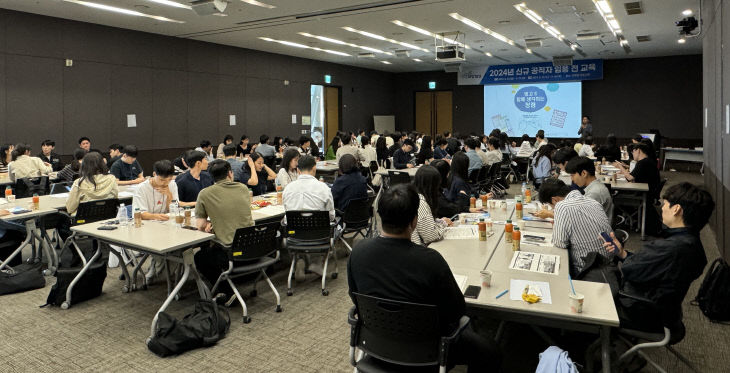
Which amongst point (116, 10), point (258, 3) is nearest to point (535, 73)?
point (258, 3)

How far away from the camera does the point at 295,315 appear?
4.53 meters

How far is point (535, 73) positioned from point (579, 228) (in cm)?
1658

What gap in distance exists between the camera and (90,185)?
5.57 meters

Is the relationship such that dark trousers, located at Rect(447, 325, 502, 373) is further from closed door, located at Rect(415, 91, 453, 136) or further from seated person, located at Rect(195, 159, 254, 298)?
closed door, located at Rect(415, 91, 453, 136)

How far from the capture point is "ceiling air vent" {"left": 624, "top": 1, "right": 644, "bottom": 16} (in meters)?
9.12

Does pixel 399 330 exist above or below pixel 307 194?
below

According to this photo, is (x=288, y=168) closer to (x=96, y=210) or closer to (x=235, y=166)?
(x=235, y=166)

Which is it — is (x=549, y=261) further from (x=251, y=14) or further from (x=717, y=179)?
(x=251, y=14)

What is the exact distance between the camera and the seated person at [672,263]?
2.75m

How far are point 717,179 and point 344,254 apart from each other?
513 cm

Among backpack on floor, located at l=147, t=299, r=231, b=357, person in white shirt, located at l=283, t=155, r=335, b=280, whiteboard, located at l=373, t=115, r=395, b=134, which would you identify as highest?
whiteboard, located at l=373, t=115, r=395, b=134

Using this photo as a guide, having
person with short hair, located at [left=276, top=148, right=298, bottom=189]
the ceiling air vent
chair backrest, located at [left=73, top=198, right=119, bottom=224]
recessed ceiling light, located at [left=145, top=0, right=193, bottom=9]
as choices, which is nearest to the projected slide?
the ceiling air vent

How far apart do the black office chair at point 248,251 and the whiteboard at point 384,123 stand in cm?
1655

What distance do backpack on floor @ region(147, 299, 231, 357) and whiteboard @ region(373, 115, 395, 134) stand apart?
17090mm
